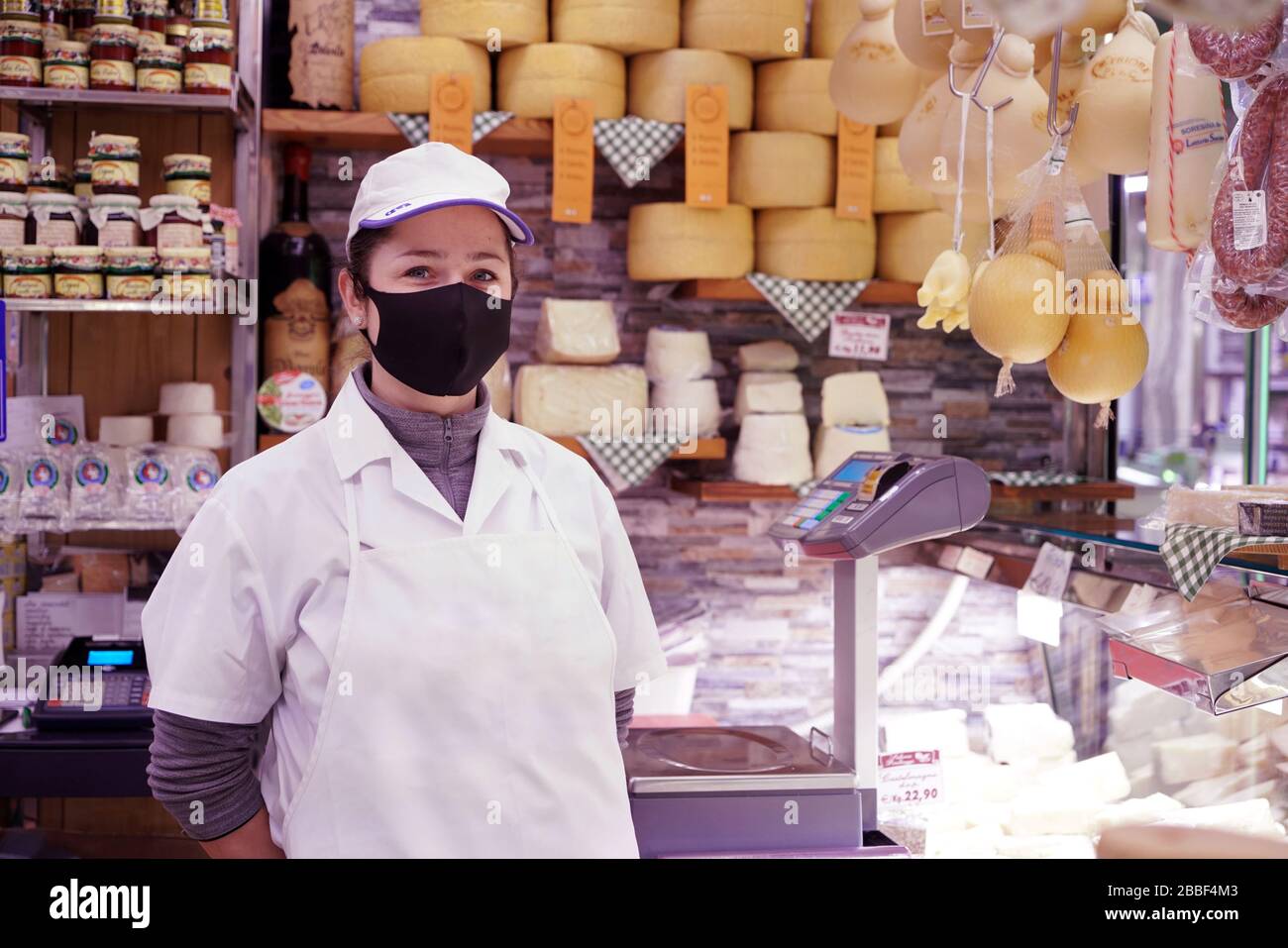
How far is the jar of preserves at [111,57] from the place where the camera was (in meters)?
3.05

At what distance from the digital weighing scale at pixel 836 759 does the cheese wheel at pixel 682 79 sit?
1728mm

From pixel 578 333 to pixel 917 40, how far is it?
51.8 inches

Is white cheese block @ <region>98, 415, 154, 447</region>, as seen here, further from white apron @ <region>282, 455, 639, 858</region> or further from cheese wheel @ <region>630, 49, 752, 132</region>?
white apron @ <region>282, 455, 639, 858</region>

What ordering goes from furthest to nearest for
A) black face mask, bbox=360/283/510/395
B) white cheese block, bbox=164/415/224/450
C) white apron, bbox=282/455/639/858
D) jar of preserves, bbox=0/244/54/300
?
white cheese block, bbox=164/415/224/450 → jar of preserves, bbox=0/244/54/300 → black face mask, bbox=360/283/510/395 → white apron, bbox=282/455/639/858

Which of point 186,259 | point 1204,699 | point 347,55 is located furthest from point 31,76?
point 1204,699

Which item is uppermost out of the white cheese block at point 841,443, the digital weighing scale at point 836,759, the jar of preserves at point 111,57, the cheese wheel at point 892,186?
the jar of preserves at point 111,57

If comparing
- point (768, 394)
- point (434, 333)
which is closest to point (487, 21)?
point (768, 394)

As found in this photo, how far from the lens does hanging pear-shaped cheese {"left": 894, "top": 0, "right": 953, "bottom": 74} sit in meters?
2.43

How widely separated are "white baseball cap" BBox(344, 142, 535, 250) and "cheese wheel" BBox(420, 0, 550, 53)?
6.21 feet

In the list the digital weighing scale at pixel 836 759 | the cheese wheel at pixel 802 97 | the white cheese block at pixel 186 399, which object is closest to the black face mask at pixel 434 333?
the digital weighing scale at pixel 836 759

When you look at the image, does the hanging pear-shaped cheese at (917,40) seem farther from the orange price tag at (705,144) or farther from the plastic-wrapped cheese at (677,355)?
the plastic-wrapped cheese at (677,355)

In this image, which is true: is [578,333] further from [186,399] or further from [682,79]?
[186,399]

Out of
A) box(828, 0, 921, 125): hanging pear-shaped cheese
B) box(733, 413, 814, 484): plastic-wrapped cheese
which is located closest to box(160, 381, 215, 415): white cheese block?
box(733, 413, 814, 484): plastic-wrapped cheese
